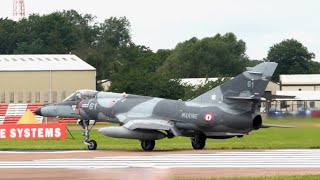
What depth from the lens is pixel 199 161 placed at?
2886cm

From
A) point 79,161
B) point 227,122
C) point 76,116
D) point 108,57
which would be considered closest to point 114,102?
point 76,116

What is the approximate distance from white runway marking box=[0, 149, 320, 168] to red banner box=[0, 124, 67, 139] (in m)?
17.7

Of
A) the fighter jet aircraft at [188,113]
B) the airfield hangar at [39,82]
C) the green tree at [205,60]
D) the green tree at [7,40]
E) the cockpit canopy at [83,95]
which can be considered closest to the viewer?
the fighter jet aircraft at [188,113]

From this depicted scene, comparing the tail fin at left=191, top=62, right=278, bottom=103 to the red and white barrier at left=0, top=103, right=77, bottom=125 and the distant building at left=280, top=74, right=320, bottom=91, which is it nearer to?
the red and white barrier at left=0, top=103, right=77, bottom=125

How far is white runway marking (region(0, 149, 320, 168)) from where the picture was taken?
27234 millimetres

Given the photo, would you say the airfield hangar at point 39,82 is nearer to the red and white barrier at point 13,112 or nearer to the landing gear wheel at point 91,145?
the red and white barrier at point 13,112

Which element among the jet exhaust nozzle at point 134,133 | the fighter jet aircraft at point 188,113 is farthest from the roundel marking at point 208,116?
the jet exhaust nozzle at point 134,133

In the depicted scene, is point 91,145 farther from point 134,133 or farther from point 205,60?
point 205,60

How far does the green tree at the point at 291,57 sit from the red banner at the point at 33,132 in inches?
3735

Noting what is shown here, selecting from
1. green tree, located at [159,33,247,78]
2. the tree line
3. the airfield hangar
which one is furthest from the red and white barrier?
green tree, located at [159,33,247,78]

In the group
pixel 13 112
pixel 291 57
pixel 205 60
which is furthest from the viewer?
pixel 291 57

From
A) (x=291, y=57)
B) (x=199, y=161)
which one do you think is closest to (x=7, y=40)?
(x=291, y=57)

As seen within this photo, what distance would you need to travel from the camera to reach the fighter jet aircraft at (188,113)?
3462 centimetres

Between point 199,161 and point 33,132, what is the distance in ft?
71.5
